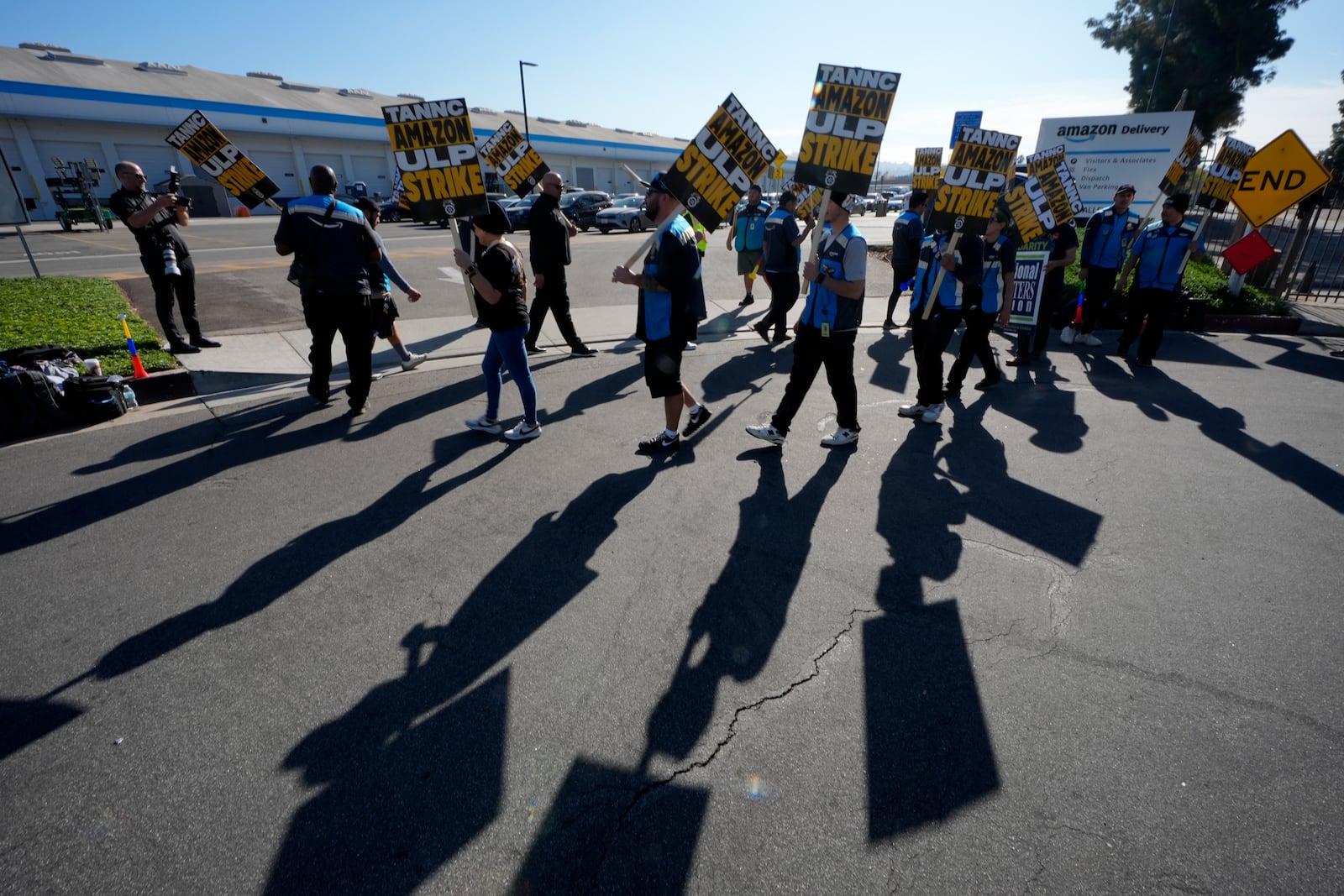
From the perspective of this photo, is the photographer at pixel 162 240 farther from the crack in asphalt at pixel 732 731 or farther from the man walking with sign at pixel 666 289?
the crack in asphalt at pixel 732 731

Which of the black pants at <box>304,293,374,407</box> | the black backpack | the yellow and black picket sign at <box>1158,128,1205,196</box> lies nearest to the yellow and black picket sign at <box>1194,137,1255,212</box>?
the yellow and black picket sign at <box>1158,128,1205,196</box>

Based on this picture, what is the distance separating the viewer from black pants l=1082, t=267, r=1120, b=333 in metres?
8.64

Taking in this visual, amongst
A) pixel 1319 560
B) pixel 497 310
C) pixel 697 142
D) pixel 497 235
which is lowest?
pixel 1319 560

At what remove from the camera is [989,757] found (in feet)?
8.12

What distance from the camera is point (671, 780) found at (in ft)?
7.76

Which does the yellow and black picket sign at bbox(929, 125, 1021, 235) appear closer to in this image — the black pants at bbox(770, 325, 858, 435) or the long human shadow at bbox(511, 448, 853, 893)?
the black pants at bbox(770, 325, 858, 435)

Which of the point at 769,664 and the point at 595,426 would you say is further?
the point at 595,426

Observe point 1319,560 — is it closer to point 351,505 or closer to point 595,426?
point 595,426

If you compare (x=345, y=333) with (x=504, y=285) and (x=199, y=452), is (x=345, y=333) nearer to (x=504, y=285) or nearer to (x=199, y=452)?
(x=199, y=452)

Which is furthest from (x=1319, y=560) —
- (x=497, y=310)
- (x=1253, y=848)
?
(x=497, y=310)

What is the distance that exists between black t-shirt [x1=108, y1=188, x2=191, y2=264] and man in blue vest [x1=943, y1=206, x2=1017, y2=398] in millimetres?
8662

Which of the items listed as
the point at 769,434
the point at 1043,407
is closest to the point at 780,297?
the point at 1043,407

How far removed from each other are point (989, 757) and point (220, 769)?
302 centimetres

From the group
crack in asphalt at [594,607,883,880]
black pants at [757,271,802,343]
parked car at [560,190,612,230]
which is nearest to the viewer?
crack in asphalt at [594,607,883,880]
